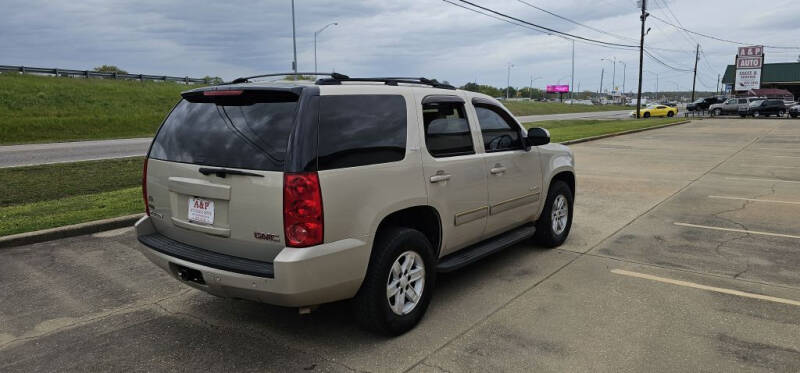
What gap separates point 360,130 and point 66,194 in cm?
741

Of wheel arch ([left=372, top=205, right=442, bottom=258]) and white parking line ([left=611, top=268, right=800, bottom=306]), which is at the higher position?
wheel arch ([left=372, top=205, right=442, bottom=258])

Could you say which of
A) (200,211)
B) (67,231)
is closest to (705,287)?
(200,211)

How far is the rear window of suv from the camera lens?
3.23 metres

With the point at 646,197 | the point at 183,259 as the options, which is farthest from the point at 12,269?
the point at 646,197

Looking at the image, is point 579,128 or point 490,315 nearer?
point 490,315

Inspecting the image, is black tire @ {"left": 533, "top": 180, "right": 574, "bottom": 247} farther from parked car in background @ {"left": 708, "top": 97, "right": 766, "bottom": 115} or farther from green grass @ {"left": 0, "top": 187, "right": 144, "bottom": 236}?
parked car in background @ {"left": 708, "top": 97, "right": 766, "bottom": 115}

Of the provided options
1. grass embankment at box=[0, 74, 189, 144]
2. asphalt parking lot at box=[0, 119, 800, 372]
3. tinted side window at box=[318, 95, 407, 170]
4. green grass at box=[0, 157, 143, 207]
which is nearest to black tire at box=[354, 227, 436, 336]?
asphalt parking lot at box=[0, 119, 800, 372]

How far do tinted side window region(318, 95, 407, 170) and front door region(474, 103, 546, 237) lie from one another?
1131mm

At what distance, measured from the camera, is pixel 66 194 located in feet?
28.7

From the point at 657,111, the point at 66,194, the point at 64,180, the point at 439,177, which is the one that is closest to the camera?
the point at 439,177

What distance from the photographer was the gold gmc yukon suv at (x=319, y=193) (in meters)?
3.13

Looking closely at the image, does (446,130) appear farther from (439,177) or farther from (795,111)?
(795,111)

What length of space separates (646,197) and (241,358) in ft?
25.2

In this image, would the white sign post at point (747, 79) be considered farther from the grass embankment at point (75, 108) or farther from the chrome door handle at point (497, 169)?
the chrome door handle at point (497, 169)
